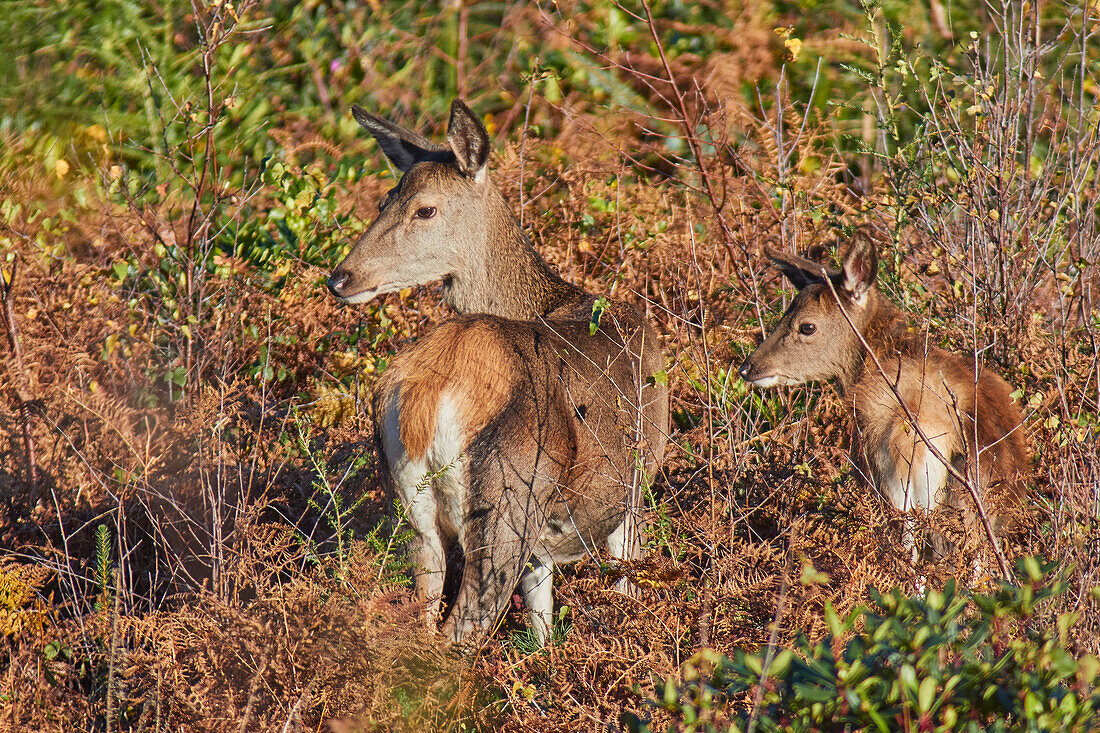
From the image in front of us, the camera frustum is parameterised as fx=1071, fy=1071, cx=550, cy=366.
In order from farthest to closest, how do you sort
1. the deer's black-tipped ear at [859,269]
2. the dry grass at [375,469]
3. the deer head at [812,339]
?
1. the deer head at [812,339]
2. the deer's black-tipped ear at [859,269]
3. the dry grass at [375,469]

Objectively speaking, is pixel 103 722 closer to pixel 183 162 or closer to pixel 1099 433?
pixel 1099 433

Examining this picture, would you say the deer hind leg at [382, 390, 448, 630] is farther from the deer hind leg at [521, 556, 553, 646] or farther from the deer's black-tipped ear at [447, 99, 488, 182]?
the deer's black-tipped ear at [447, 99, 488, 182]

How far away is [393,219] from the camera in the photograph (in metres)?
5.80

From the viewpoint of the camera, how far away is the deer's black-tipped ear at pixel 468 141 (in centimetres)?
563

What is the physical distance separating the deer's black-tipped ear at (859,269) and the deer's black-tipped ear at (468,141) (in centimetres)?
203

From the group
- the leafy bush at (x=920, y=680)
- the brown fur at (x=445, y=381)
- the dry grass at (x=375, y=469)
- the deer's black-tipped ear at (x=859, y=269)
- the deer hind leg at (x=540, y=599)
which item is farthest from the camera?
the deer's black-tipped ear at (x=859, y=269)

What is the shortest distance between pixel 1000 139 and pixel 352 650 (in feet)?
14.1

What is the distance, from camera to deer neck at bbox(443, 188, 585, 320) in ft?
19.1

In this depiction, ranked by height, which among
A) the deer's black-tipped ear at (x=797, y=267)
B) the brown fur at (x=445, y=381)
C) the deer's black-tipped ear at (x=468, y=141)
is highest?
the deer's black-tipped ear at (x=468, y=141)

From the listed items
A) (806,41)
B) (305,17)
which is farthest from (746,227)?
(305,17)

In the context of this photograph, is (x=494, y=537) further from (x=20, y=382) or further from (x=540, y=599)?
(x=20, y=382)

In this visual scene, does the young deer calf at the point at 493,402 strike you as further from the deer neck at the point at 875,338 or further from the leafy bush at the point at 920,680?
the leafy bush at the point at 920,680

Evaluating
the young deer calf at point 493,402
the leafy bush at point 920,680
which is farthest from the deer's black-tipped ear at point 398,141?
the leafy bush at point 920,680

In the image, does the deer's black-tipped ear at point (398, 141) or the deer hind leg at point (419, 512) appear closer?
the deer hind leg at point (419, 512)
